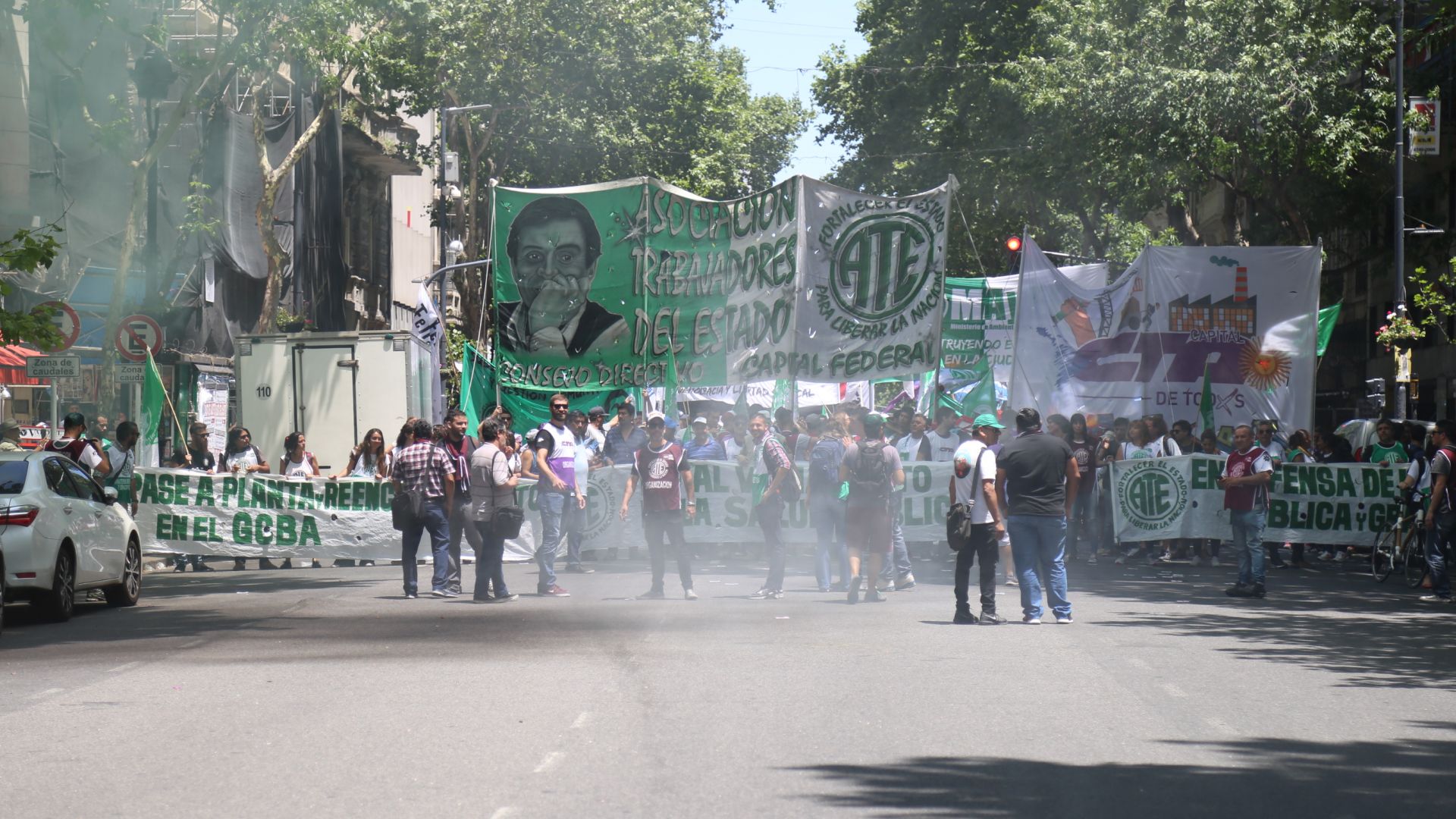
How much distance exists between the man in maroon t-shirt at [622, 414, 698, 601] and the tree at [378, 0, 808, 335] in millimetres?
23934

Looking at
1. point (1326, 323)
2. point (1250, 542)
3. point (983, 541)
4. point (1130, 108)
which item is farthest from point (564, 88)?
point (983, 541)

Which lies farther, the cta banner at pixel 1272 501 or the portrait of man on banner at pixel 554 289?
the cta banner at pixel 1272 501

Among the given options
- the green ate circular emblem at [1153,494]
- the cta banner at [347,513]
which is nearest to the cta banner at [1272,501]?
the green ate circular emblem at [1153,494]

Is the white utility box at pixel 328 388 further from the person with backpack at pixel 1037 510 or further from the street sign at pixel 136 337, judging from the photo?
the person with backpack at pixel 1037 510

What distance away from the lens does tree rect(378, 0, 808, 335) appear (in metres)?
39.3

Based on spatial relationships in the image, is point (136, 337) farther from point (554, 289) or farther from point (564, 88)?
point (564, 88)

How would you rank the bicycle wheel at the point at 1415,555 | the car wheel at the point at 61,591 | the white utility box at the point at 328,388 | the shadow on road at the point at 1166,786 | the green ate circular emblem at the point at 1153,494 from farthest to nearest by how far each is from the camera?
the white utility box at the point at 328,388 → the green ate circular emblem at the point at 1153,494 → the bicycle wheel at the point at 1415,555 → the car wheel at the point at 61,591 → the shadow on road at the point at 1166,786

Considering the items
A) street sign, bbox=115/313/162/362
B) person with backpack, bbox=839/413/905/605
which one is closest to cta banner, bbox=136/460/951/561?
street sign, bbox=115/313/162/362

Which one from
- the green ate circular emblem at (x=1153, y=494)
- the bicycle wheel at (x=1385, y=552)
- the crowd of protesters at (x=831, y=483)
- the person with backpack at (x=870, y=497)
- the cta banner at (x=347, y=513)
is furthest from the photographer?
→ the green ate circular emblem at (x=1153, y=494)

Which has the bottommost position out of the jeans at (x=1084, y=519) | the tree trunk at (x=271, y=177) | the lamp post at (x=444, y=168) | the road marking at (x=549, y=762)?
the road marking at (x=549, y=762)

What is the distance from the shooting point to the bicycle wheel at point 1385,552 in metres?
17.4

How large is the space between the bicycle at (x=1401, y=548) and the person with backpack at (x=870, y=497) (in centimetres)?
536

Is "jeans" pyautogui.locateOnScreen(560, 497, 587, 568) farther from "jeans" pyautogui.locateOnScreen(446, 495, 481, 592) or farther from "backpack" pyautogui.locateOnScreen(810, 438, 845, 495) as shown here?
"backpack" pyautogui.locateOnScreen(810, 438, 845, 495)

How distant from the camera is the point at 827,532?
1562cm
